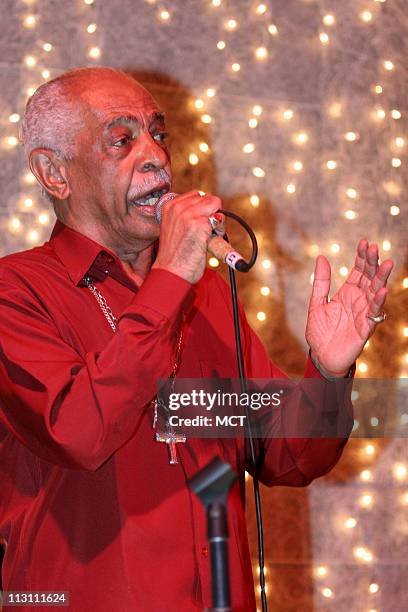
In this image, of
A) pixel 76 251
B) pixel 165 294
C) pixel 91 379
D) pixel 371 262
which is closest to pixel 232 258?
pixel 165 294

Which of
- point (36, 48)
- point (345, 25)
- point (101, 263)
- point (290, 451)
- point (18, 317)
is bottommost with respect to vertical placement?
point (290, 451)

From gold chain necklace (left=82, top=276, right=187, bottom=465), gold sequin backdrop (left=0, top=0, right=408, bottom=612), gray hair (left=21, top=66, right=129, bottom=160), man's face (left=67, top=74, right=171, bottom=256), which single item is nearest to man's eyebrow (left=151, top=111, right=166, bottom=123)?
man's face (left=67, top=74, right=171, bottom=256)

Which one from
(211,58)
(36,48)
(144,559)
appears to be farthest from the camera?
(211,58)

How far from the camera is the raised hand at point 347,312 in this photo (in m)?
1.74

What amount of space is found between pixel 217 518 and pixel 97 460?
536mm

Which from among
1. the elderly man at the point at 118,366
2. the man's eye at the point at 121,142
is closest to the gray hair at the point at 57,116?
the elderly man at the point at 118,366

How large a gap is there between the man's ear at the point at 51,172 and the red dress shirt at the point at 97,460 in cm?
29

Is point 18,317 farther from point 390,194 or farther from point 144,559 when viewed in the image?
point 390,194

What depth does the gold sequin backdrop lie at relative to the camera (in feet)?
9.24

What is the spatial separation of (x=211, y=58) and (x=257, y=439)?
4.99ft

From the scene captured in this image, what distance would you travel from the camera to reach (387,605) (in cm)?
288

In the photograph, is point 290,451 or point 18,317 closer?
point 18,317

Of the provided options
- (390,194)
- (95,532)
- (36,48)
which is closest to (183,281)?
(95,532)

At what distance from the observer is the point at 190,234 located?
1.56m
